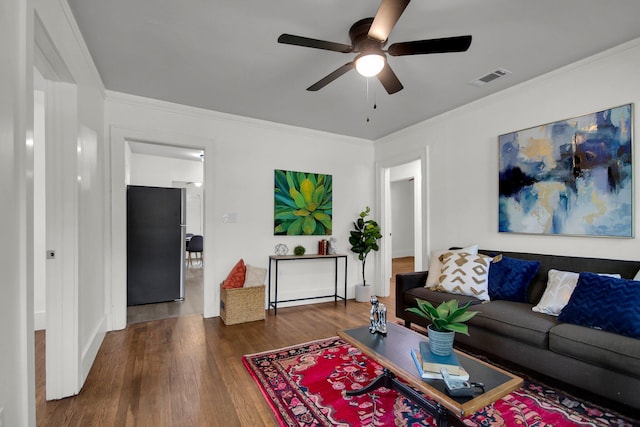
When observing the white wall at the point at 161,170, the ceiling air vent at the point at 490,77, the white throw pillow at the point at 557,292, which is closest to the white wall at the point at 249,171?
the ceiling air vent at the point at 490,77

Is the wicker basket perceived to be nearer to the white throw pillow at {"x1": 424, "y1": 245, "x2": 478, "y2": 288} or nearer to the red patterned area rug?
the red patterned area rug

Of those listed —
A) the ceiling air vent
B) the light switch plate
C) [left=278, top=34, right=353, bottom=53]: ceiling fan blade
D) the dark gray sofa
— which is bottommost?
the dark gray sofa

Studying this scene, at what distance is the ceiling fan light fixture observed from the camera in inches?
80.0

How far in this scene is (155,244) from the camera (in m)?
4.47

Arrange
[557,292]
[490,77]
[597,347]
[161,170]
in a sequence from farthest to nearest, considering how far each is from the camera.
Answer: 1. [161,170]
2. [490,77]
3. [557,292]
4. [597,347]

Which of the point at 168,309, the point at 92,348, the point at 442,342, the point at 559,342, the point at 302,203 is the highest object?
the point at 302,203

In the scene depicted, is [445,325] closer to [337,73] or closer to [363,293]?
[337,73]

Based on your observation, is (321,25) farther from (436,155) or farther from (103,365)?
(103,365)

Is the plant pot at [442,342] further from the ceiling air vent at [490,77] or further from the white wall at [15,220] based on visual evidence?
the ceiling air vent at [490,77]

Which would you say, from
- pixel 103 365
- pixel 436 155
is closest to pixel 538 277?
pixel 436 155

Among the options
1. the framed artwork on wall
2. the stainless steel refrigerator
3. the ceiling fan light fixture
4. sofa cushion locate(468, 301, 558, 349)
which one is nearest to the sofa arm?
sofa cushion locate(468, 301, 558, 349)

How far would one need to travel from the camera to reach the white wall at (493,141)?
2.44 metres

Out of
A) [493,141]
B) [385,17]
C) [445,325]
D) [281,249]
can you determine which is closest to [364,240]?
[281,249]

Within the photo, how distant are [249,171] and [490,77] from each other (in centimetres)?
293
